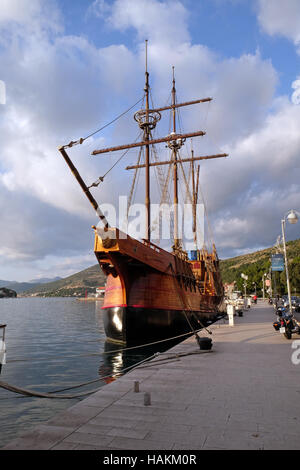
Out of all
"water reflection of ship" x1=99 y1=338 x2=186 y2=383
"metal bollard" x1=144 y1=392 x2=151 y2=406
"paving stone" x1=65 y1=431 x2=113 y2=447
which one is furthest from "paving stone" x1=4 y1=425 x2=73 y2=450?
"water reflection of ship" x1=99 y1=338 x2=186 y2=383

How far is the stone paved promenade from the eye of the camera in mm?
4387

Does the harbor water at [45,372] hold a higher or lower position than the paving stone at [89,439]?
lower

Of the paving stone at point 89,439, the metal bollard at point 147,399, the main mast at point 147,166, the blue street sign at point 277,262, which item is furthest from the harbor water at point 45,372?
the blue street sign at point 277,262

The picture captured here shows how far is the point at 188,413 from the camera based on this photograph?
218 inches

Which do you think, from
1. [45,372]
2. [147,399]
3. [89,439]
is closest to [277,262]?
[45,372]

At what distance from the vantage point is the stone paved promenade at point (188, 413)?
14.4ft

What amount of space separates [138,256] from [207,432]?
13.6m

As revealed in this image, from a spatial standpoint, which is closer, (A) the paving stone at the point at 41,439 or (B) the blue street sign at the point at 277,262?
(A) the paving stone at the point at 41,439

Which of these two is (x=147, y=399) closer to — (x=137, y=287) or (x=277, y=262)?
(x=137, y=287)

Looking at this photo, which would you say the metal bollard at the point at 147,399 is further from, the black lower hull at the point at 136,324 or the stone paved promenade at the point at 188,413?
the black lower hull at the point at 136,324

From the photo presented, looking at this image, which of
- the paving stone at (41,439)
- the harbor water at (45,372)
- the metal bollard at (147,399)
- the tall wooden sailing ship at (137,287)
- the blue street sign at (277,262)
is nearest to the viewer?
the paving stone at (41,439)
